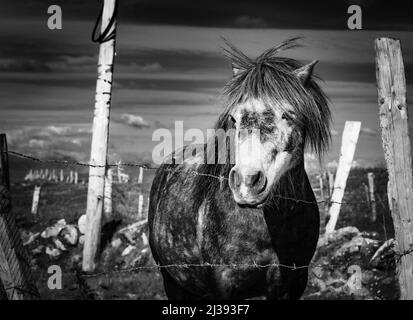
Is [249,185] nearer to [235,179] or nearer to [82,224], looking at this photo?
[235,179]

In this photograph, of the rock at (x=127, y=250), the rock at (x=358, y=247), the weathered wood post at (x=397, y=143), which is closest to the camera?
the weathered wood post at (x=397, y=143)

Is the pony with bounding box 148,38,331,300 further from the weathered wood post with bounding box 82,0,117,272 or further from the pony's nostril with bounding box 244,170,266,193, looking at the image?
the weathered wood post with bounding box 82,0,117,272

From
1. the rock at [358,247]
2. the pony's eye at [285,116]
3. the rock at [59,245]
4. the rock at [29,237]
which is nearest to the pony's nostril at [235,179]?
the pony's eye at [285,116]

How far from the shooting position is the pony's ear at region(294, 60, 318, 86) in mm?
4824

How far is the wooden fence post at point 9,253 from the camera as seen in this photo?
376 centimetres

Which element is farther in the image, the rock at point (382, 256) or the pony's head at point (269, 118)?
the rock at point (382, 256)

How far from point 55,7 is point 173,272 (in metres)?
4.76

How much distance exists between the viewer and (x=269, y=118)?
4449 mm

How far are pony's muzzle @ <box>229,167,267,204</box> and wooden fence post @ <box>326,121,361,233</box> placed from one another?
544 centimetres

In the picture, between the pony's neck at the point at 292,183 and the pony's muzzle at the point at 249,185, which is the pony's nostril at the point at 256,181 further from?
the pony's neck at the point at 292,183

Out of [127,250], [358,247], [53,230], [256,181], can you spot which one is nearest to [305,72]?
[256,181]

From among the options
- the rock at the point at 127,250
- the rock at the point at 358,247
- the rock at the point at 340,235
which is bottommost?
the rock at the point at 127,250

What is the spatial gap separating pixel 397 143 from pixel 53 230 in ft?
27.2
